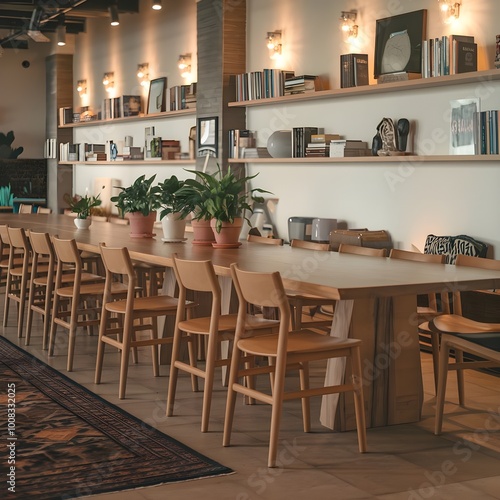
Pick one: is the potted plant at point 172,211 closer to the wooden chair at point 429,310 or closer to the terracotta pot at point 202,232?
the terracotta pot at point 202,232

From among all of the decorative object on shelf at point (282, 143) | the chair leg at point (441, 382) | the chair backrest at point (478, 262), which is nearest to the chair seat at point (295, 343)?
the chair leg at point (441, 382)

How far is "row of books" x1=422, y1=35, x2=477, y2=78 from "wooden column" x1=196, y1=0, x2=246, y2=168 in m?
2.94

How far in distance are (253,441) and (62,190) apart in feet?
35.3

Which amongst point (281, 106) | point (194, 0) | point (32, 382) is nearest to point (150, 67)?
point (194, 0)

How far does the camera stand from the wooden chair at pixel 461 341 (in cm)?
416

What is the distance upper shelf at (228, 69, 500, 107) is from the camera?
637cm

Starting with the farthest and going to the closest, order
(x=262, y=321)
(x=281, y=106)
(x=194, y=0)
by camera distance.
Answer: (x=194, y=0) → (x=281, y=106) → (x=262, y=321)

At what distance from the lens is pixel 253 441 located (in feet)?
14.0

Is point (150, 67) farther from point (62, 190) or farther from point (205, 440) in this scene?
point (205, 440)

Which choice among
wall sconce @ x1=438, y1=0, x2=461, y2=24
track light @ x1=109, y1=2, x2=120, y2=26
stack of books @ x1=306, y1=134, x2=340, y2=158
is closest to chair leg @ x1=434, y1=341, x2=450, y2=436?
wall sconce @ x1=438, y1=0, x2=461, y2=24

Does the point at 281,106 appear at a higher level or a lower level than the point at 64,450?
higher

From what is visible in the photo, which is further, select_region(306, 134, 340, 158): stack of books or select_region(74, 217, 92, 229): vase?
select_region(306, 134, 340, 158): stack of books

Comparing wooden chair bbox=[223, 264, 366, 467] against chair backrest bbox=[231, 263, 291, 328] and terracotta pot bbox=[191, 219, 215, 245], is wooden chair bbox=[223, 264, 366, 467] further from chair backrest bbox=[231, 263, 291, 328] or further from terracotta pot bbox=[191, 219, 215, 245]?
terracotta pot bbox=[191, 219, 215, 245]

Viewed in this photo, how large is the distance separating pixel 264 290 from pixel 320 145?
4274mm
